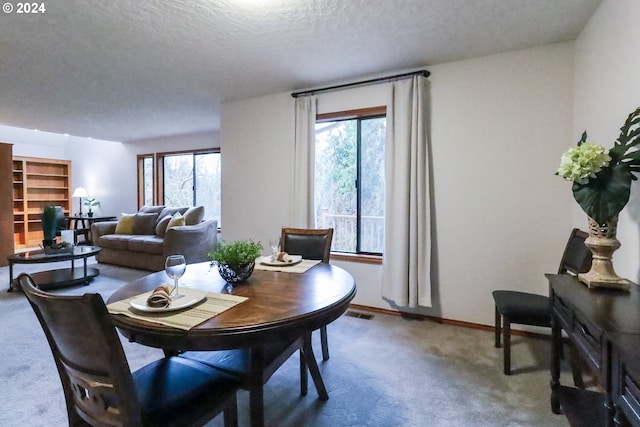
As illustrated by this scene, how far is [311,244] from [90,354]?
166 cm

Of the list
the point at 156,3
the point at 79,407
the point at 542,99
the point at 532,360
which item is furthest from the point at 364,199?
the point at 79,407

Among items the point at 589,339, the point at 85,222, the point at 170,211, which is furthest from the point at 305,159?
the point at 85,222

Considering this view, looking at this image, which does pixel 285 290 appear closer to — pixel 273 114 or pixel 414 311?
pixel 414 311

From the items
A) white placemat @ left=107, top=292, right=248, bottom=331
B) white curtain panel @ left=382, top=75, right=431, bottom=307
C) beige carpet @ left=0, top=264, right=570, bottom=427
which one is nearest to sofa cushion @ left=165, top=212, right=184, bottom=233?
beige carpet @ left=0, top=264, right=570, bottom=427

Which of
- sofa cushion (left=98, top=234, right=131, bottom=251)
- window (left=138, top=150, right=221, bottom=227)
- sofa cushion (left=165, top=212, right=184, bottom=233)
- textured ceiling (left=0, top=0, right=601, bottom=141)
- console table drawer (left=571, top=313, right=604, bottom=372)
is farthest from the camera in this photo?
window (left=138, top=150, right=221, bottom=227)

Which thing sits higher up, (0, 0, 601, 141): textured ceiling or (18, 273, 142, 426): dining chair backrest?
(0, 0, 601, 141): textured ceiling

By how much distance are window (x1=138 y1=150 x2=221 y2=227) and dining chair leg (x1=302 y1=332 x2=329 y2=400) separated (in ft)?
14.9

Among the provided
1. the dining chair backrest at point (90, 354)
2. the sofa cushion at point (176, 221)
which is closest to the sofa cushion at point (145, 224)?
the sofa cushion at point (176, 221)

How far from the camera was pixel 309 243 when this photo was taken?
2484mm

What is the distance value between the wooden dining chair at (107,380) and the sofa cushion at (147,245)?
3890 millimetres

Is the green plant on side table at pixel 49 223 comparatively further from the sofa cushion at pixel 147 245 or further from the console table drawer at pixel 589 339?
the console table drawer at pixel 589 339

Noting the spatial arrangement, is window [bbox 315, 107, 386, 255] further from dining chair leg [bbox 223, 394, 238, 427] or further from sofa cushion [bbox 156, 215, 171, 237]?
sofa cushion [bbox 156, 215, 171, 237]

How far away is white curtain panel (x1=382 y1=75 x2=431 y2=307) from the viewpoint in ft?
9.85

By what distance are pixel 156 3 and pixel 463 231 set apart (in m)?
2.89
